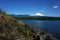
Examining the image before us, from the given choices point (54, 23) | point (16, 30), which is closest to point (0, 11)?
point (16, 30)

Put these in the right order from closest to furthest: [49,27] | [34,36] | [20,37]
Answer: [20,37] → [34,36] → [49,27]

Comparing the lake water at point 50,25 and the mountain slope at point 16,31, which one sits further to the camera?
the lake water at point 50,25

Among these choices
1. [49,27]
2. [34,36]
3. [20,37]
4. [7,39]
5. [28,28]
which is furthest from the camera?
[49,27]

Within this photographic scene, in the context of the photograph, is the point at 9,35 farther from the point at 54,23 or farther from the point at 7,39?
the point at 54,23

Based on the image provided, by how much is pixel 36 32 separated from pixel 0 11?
56.6 inches

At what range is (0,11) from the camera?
4.32 m

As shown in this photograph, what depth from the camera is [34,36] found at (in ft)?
12.6

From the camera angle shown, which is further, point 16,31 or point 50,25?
point 50,25

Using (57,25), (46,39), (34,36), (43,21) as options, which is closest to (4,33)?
(34,36)

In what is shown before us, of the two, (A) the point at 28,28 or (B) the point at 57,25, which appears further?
(B) the point at 57,25

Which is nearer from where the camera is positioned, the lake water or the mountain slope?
the mountain slope

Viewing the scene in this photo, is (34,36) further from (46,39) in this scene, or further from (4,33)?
(4,33)

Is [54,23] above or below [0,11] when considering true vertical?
below

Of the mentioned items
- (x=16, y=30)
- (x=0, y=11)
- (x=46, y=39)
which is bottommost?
(x=46, y=39)
